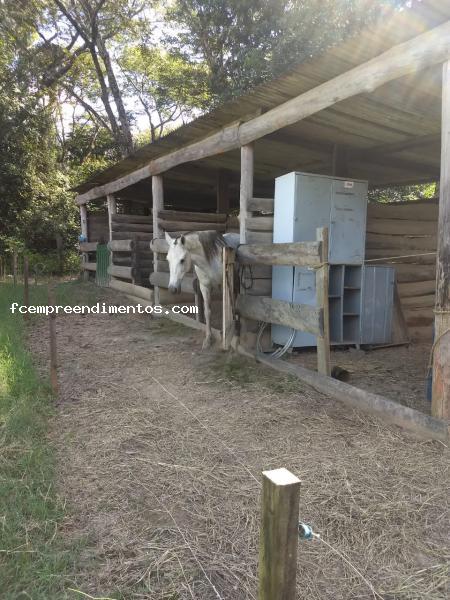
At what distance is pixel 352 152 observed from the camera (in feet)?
22.7

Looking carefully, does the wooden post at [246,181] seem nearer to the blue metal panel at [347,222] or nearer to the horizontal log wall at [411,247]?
the blue metal panel at [347,222]

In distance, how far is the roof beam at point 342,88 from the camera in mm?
3123

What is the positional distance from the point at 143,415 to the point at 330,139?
201 inches

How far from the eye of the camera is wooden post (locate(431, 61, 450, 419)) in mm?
2947

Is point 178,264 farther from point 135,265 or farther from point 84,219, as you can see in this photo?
point 84,219

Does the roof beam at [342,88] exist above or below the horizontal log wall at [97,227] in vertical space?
above

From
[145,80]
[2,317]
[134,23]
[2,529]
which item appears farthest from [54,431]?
[145,80]

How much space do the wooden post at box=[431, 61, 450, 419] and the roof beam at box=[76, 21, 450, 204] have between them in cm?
24

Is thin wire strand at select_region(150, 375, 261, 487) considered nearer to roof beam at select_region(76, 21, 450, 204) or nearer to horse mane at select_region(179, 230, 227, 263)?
horse mane at select_region(179, 230, 227, 263)

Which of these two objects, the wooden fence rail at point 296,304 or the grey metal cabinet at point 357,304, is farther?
the grey metal cabinet at point 357,304

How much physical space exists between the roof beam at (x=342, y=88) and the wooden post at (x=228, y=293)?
1697 mm

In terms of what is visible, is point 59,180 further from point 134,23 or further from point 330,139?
point 330,139

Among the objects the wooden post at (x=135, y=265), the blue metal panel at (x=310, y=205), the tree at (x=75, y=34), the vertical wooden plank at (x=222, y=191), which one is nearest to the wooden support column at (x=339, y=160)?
Answer: the blue metal panel at (x=310, y=205)

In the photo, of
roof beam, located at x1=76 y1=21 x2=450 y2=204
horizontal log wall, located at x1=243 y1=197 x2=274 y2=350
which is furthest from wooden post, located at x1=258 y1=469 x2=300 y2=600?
horizontal log wall, located at x1=243 y1=197 x2=274 y2=350
